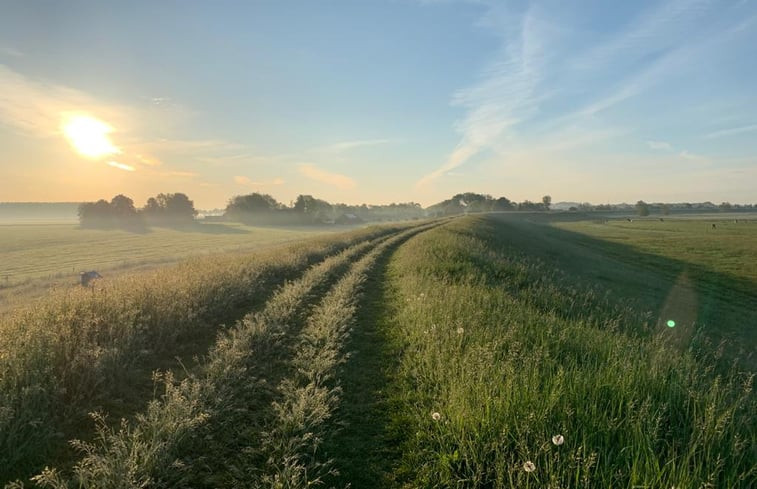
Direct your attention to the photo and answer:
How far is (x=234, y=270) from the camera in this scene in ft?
51.3

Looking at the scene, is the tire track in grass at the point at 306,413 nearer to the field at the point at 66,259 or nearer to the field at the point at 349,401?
the field at the point at 349,401

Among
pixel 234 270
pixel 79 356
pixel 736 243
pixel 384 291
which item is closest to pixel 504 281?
pixel 384 291

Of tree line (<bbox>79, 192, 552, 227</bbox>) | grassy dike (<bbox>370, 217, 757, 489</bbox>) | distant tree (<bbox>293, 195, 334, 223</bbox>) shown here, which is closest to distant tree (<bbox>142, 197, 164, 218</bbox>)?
tree line (<bbox>79, 192, 552, 227</bbox>)

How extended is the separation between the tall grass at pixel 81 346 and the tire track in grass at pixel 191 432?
62 cm

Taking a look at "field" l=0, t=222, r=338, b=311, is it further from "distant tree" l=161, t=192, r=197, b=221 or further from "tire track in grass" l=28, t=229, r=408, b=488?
"distant tree" l=161, t=192, r=197, b=221

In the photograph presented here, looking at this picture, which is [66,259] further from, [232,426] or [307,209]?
[307,209]

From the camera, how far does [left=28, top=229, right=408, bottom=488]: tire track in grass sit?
12.4ft

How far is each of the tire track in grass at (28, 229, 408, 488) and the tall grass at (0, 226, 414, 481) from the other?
24.3 inches

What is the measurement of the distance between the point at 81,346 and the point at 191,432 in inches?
149

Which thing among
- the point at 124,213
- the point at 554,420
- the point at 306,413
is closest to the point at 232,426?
the point at 306,413

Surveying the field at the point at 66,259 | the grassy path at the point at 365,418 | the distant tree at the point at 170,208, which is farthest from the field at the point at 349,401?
the distant tree at the point at 170,208

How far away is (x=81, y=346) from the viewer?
6641mm

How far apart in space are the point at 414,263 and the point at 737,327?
17.6 m

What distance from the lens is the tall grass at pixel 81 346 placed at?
4668mm
